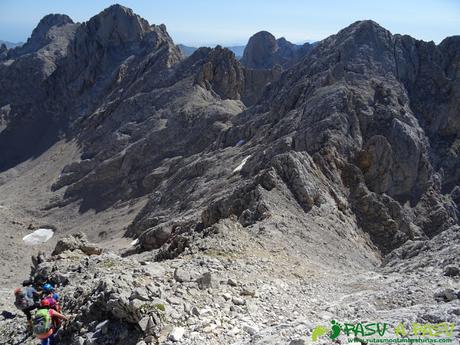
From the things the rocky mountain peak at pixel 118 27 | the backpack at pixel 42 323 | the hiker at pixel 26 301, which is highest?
the rocky mountain peak at pixel 118 27

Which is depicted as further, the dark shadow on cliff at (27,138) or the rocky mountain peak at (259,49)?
the rocky mountain peak at (259,49)

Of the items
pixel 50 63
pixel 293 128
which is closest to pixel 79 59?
pixel 50 63

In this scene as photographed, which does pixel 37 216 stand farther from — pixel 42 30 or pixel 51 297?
pixel 42 30

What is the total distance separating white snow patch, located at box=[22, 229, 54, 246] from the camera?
59531 mm

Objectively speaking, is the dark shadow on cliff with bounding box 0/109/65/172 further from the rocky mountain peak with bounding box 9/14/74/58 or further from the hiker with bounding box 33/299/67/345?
the hiker with bounding box 33/299/67/345

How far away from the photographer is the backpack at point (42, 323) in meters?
14.1

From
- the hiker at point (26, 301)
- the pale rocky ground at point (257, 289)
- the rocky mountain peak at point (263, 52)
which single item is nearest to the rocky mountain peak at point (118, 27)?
the rocky mountain peak at point (263, 52)

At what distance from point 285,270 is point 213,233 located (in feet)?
17.7

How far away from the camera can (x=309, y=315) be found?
1423 centimetres

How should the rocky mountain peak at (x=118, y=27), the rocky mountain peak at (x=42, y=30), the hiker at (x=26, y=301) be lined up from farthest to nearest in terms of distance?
the rocky mountain peak at (x=42, y=30)
the rocky mountain peak at (x=118, y=27)
the hiker at (x=26, y=301)

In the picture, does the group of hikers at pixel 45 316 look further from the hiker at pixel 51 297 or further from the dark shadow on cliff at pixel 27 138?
the dark shadow on cliff at pixel 27 138

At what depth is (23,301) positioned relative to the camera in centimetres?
1678

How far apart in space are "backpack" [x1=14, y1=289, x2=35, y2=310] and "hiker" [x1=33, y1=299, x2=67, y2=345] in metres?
2.33

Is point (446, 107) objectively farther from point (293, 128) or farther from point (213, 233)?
point (213, 233)
